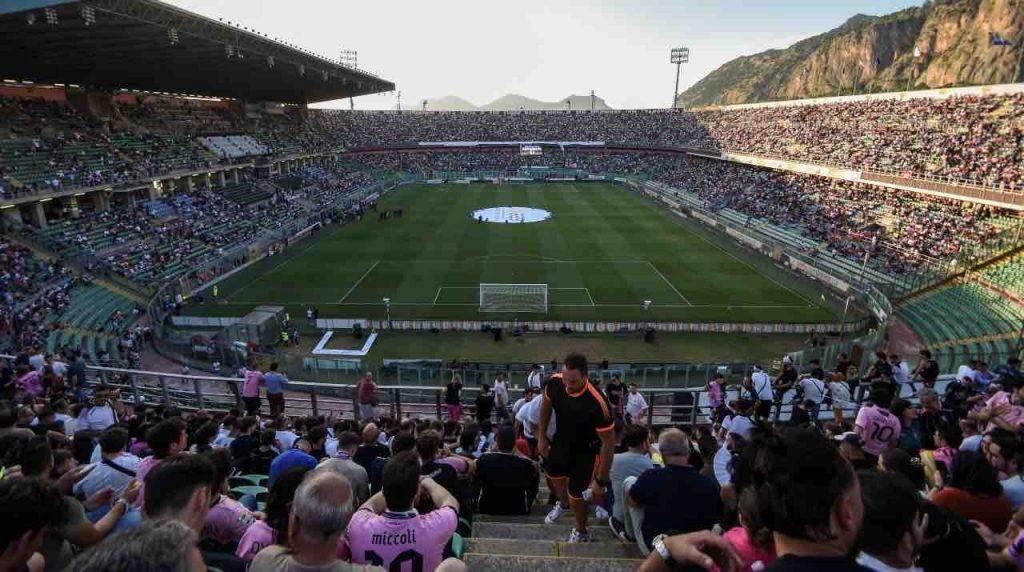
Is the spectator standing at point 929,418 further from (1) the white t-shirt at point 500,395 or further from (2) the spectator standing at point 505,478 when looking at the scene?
(1) the white t-shirt at point 500,395

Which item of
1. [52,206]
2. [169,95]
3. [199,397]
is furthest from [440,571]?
[169,95]

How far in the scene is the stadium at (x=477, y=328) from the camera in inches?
140

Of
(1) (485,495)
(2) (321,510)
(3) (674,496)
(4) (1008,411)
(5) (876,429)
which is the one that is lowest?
(1) (485,495)

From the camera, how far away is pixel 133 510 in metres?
4.44

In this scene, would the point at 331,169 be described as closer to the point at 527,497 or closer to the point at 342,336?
the point at 342,336

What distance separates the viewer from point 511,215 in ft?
182

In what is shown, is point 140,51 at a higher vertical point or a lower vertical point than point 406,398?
higher

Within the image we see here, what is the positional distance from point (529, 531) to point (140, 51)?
145ft

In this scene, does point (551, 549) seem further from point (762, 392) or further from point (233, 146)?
point (233, 146)

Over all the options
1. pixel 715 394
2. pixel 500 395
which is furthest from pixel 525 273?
pixel 715 394

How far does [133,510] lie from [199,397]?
807cm

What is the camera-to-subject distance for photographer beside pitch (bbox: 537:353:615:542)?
5.35 meters

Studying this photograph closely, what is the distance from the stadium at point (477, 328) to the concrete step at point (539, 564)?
3 centimetres

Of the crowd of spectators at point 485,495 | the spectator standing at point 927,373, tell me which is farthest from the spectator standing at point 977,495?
the spectator standing at point 927,373
